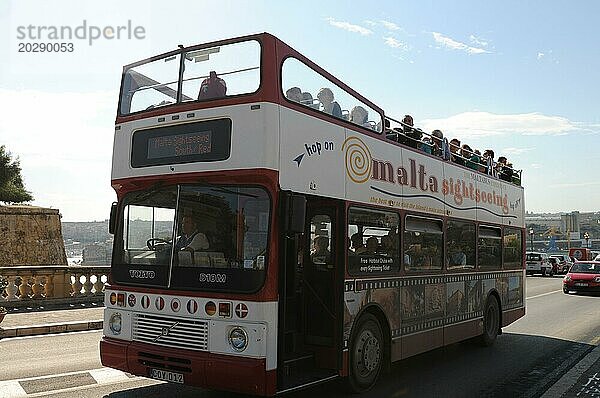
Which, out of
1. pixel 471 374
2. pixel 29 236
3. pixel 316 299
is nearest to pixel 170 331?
pixel 316 299

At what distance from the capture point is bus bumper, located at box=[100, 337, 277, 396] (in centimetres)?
643

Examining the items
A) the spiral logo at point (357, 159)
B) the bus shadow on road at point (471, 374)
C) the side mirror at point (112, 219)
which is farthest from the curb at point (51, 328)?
the spiral logo at point (357, 159)

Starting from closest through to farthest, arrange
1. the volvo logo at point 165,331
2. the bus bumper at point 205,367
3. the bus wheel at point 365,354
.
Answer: the bus bumper at point 205,367, the volvo logo at point 165,331, the bus wheel at point 365,354

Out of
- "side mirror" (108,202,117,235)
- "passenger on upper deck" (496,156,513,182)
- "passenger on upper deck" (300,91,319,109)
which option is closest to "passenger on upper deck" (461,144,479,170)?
"passenger on upper deck" (496,156,513,182)

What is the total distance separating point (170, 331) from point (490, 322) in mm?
7971

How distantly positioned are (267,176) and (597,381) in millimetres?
6138

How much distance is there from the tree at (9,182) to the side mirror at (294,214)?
1591 inches

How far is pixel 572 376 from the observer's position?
963 cm

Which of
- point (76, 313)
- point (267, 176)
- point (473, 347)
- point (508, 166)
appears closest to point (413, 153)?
point (267, 176)

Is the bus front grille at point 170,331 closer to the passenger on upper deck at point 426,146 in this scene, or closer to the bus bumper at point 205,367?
the bus bumper at point 205,367

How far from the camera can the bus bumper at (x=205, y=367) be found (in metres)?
6.43

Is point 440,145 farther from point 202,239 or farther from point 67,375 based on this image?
point 67,375

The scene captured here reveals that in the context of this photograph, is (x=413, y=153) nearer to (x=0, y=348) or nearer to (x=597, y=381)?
(x=597, y=381)

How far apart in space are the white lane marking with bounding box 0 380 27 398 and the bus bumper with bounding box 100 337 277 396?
1.41 meters
